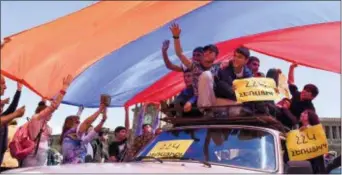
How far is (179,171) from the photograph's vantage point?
14.4ft

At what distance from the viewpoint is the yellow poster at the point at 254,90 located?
19.4ft

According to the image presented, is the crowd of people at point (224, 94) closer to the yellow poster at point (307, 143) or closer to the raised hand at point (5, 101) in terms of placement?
the yellow poster at point (307, 143)

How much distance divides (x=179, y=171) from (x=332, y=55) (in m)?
5.36

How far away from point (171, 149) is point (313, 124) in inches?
85.4

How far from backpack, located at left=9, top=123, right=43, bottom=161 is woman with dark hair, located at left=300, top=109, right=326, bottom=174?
3.92 m

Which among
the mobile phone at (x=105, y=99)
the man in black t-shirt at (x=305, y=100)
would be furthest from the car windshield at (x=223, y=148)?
the mobile phone at (x=105, y=99)

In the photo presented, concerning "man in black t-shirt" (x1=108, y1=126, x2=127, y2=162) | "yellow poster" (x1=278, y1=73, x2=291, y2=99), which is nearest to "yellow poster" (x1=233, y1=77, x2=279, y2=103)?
"yellow poster" (x1=278, y1=73, x2=291, y2=99)

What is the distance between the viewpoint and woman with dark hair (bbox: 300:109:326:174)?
6.17 m

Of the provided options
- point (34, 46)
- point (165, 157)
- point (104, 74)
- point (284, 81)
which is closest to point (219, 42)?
point (284, 81)

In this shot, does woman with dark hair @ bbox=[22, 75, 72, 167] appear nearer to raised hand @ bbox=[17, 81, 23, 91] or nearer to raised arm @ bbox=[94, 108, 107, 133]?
raised hand @ bbox=[17, 81, 23, 91]

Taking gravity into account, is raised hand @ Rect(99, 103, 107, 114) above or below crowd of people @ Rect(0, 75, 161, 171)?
above

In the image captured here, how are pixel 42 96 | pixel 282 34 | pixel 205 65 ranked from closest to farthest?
pixel 205 65
pixel 42 96
pixel 282 34

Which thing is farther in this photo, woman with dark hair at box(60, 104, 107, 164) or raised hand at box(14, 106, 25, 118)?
woman with dark hair at box(60, 104, 107, 164)

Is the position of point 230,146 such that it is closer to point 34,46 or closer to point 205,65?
point 205,65
